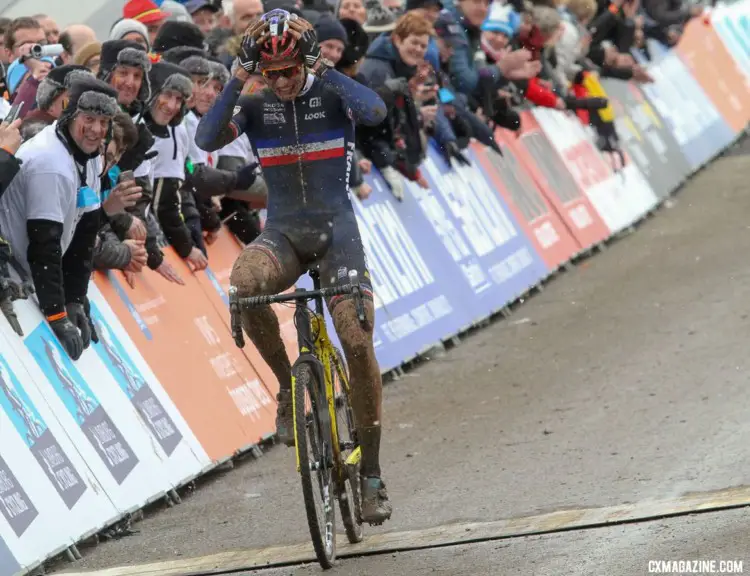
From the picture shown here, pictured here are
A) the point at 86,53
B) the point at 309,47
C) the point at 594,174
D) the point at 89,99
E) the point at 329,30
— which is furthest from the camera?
the point at 594,174

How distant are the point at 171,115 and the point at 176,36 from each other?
185 centimetres

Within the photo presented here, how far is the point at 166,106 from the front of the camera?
10883 millimetres

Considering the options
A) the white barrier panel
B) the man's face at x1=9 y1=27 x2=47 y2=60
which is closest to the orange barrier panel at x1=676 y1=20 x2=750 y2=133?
the white barrier panel

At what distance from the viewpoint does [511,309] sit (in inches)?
623

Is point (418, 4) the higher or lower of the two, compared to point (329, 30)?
higher

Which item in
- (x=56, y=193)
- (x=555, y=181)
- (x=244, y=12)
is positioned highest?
(x=244, y=12)

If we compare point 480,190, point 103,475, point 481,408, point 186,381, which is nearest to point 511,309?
point 480,190

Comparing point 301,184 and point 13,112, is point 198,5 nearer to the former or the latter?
point 13,112

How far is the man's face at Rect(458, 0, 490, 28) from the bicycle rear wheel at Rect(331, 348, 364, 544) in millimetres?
9279

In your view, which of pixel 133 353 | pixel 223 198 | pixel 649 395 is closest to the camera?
pixel 133 353

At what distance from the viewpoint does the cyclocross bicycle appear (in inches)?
292

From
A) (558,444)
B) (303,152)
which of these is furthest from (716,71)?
(303,152)

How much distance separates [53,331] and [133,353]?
0.94 metres

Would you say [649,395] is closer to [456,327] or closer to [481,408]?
[481,408]
